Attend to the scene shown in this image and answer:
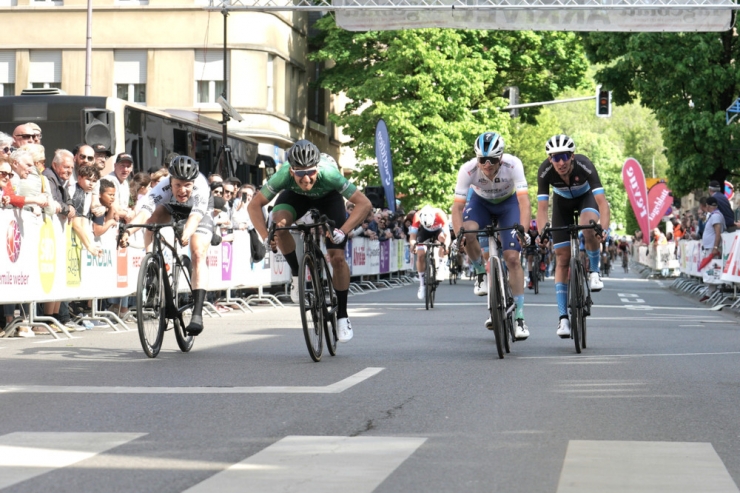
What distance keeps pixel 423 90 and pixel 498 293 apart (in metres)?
38.9

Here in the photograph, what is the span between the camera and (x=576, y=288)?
12.4 m

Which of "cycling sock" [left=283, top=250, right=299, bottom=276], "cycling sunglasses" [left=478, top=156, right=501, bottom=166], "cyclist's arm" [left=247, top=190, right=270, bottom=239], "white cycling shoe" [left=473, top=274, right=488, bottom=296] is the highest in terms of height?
"cycling sunglasses" [left=478, top=156, right=501, bottom=166]

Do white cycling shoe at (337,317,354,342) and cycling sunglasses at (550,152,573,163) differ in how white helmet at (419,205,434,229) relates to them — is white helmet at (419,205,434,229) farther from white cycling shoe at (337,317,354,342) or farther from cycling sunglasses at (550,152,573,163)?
white cycling shoe at (337,317,354,342)

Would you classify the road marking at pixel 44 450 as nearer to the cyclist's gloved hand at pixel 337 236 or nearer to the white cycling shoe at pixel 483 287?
the cyclist's gloved hand at pixel 337 236

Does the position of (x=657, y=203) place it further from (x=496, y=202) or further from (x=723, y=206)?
(x=496, y=202)

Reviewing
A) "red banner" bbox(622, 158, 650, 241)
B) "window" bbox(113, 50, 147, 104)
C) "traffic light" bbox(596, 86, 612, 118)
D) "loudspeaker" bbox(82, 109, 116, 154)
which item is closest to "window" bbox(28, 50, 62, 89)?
"window" bbox(113, 50, 147, 104)

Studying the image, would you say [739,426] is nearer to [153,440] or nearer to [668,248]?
[153,440]

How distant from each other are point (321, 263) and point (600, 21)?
15613mm

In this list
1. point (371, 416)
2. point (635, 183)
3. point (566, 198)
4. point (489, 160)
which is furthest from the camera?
point (635, 183)

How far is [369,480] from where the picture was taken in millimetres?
5629

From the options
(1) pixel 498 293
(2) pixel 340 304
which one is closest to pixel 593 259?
(1) pixel 498 293

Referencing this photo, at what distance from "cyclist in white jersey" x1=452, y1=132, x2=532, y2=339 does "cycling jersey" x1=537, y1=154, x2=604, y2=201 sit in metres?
0.24

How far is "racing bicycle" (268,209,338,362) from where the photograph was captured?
36.1 feet

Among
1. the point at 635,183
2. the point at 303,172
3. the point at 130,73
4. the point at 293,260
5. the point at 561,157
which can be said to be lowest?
the point at 293,260
